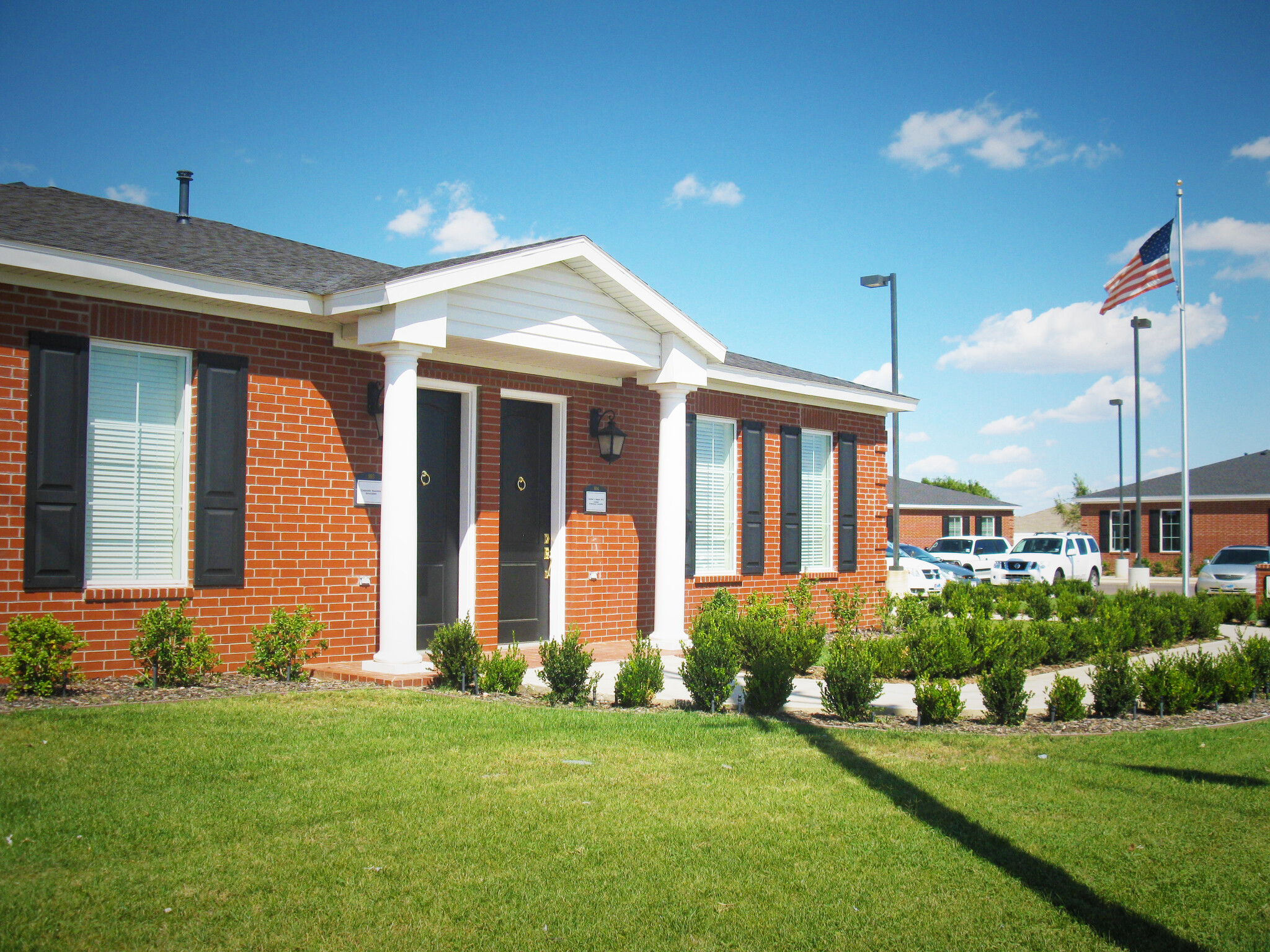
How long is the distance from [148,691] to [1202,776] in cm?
771

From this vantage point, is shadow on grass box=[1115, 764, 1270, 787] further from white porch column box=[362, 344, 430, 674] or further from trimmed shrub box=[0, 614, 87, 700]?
trimmed shrub box=[0, 614, 87, 700]

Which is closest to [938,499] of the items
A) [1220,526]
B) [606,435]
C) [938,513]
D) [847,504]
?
[938,513]

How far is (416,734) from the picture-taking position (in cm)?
677

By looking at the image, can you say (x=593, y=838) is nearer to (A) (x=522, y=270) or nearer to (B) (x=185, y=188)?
(A) (x=522, y=270)

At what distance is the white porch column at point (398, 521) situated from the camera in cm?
901

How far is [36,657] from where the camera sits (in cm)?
740

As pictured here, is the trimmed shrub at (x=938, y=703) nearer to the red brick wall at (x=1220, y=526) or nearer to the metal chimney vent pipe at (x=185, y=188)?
the metal chimney vent pipe at (x=185, y=188)

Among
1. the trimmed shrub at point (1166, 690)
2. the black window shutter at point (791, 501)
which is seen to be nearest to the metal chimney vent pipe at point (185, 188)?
the black window shutter at point (791, 501)

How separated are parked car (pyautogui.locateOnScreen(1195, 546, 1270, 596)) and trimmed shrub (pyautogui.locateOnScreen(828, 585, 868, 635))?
12166 millimetres

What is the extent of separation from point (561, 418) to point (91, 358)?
17.0 feet

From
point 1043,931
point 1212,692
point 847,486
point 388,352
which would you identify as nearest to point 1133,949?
point 1043,931

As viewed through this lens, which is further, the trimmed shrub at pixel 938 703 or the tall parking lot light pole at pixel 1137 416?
the tall parking lot light pole at pixel 1137 416

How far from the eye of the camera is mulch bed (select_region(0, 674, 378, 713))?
23.7ft

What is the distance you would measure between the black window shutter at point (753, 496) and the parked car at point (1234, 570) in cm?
1445
